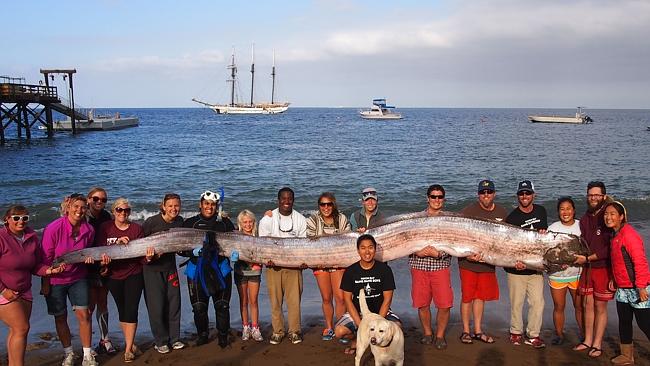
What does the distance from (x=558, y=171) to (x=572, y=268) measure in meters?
22.8

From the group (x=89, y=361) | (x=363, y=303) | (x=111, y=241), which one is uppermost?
(x=111, y=241)

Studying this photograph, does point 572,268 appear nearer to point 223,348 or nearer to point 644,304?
point 644,304

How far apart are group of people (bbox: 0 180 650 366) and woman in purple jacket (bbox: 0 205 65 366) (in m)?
0.02

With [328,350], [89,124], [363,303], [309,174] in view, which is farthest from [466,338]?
[89,124]

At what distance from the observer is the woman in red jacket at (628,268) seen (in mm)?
5484

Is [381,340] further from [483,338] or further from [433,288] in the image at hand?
[483,338]

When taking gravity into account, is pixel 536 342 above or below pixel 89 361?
above

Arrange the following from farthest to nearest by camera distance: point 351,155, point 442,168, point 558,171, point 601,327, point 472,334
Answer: point 351,155
point 442,168
point 558,171
point 472,334
point 601,327

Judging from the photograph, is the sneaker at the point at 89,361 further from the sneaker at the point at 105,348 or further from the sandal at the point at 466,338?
the sandal at the point at 466,338

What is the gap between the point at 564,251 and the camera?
19.6 feet

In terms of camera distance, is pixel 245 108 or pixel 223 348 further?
pixel 245 108

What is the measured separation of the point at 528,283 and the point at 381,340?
8.85 feet

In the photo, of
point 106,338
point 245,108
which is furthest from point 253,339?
point 245,108

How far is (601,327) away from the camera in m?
6.12
